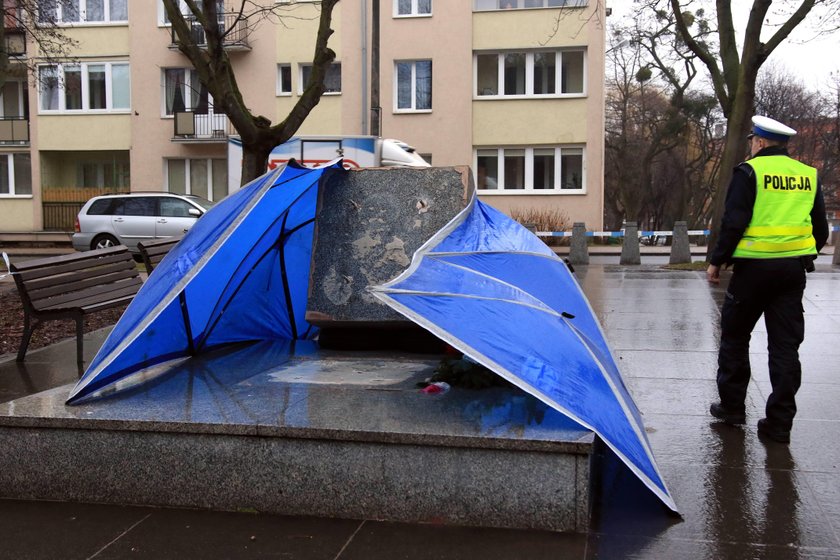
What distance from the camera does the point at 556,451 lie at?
392 centimetres

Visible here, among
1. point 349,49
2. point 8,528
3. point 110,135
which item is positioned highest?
point 349,49

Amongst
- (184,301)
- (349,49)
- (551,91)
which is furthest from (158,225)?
(184,301)

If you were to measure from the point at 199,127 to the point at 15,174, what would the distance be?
28.1 ft

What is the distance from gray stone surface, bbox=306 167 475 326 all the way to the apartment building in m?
23.6

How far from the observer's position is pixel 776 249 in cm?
511

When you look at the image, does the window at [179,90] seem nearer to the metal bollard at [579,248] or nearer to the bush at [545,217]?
the bush at [545,217]

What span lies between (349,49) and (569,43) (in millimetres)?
7673

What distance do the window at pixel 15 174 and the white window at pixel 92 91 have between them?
2.44m

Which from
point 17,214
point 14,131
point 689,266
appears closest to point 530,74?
point 689,266

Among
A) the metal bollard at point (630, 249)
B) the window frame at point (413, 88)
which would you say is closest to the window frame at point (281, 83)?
the window frame at point (413, 88)

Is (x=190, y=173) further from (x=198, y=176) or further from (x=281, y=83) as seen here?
(x=281, y=83)

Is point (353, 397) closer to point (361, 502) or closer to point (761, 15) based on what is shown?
point (361, 502)

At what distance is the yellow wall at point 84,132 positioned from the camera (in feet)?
106

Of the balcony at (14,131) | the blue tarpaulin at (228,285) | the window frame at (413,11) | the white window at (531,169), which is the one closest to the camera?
the blue tarpaulin at (228,285)
